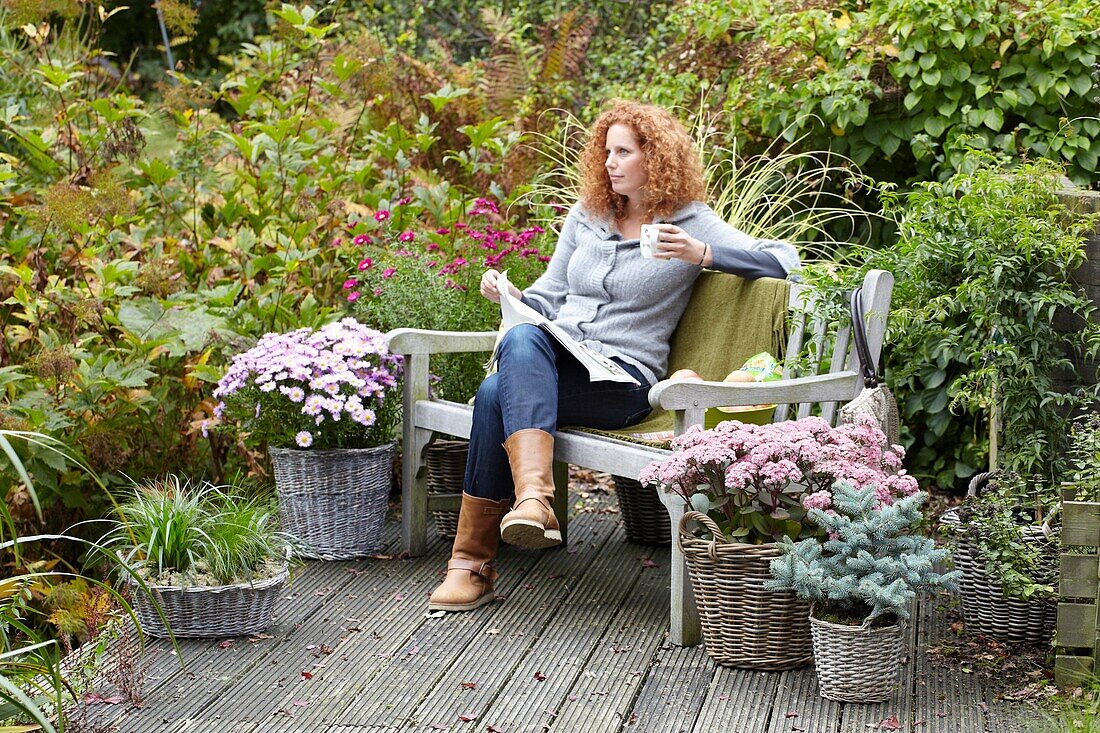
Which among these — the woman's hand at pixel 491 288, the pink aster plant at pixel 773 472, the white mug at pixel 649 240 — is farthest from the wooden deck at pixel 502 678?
the white mug at pixel 649 240

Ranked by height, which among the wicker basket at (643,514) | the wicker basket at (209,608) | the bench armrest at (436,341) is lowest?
the wicker basket at (643,514)

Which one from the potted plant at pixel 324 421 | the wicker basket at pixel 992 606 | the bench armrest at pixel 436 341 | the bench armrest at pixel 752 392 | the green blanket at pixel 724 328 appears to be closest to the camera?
the wicker basket at pixel 992 606

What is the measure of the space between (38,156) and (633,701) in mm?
2945

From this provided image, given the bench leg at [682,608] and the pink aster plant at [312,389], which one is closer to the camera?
the bench leg at [682,608]

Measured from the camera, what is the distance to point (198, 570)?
10.5ft

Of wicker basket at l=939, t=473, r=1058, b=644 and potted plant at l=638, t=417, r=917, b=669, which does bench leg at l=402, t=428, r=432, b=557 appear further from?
wicker basket at l=939, t=473, r=1058, b=644

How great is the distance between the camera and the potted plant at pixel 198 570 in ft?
10.3

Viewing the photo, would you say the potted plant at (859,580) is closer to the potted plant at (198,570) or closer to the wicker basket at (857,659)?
the wicker basket at (857,659)

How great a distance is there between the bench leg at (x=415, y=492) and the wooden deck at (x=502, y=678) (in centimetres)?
27

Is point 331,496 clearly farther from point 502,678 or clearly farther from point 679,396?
point 679,396

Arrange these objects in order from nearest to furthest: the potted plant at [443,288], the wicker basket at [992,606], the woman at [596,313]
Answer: the wicker basket at [992,606] < the woman at [596,313] < the potted plant at [443,288]

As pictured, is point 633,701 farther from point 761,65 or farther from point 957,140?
point 761,65

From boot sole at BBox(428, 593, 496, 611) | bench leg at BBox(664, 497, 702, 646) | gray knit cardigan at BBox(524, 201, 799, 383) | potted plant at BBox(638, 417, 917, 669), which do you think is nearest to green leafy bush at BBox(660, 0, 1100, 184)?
gray knit cardigan at BBox(524, 201, 799, 383)

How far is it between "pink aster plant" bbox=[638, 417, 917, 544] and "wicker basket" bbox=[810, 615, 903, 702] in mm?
270
